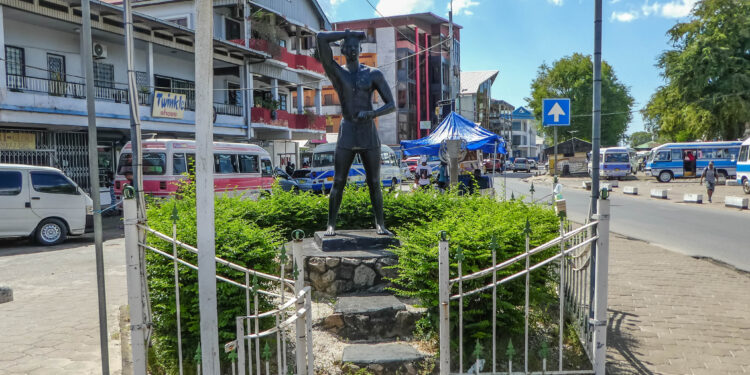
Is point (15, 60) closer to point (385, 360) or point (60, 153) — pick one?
point (60, 153)

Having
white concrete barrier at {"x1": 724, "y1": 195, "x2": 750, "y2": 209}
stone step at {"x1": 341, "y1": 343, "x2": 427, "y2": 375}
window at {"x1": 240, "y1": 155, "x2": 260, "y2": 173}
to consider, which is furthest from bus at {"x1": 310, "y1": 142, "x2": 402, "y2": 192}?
stone step at {"x1": 341, "y1": 343, "x2": 427, "y2": 375}

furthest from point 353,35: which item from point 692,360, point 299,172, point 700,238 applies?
point 299,172

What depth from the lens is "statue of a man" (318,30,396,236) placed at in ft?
20.9

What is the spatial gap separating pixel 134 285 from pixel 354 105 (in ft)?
11.5

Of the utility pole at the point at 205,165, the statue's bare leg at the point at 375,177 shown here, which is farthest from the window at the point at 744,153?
the utility pole at the point at 205,165

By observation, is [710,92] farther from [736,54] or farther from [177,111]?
[177,111]

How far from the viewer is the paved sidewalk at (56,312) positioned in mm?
4910

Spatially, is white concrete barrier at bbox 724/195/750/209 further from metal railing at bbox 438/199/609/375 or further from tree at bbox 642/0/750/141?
tree at bbox 642/0/750/141

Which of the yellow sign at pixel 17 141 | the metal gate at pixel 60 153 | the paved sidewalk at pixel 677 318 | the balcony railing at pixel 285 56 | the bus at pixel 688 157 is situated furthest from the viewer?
the bus at pixel 688 157

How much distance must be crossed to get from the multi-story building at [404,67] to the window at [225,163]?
30.5m

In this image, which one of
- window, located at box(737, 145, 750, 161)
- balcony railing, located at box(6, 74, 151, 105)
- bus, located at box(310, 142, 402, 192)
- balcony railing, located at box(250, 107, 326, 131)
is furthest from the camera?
balcony railing, located at box(250, 107, 326, 131)

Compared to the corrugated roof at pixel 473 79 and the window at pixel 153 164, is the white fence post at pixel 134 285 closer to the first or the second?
the window at pixel 153 164

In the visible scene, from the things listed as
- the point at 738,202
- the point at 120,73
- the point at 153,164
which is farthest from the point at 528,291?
the point at 120,73

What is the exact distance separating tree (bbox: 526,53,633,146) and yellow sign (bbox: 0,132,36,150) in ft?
151
